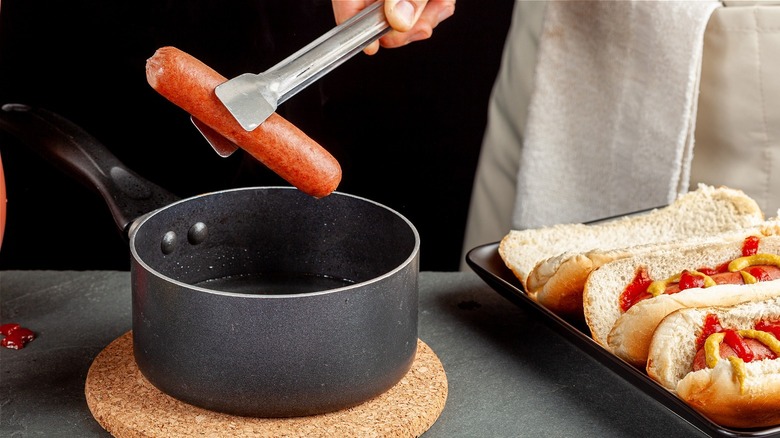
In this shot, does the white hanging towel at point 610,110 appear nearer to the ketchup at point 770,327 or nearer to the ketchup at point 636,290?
the ketchup at point 636,290

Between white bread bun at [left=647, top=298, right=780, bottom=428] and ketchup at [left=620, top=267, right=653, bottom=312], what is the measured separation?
0.16 meters

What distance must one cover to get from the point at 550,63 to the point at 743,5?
0.48 metres

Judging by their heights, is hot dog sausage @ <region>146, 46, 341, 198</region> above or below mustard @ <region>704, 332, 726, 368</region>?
above

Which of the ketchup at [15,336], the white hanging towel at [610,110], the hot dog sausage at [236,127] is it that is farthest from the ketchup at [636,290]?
the ketchup at [15,336]

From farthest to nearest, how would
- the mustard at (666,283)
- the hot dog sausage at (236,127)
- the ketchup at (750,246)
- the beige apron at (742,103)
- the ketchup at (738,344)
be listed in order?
the beige apron at (742,103) < the ketchup at (750,246) < the mustard at (666,283) < the ketchup at (738,344) < the hot dog sausage at (236,127)

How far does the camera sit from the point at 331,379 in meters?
1.13

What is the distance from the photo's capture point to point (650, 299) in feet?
4.40

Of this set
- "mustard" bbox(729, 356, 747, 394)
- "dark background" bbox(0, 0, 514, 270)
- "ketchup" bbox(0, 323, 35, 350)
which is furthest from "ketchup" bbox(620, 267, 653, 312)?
"dark background" bbox(0, 0, 514, 270)

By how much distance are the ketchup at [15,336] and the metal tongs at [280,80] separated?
50cm

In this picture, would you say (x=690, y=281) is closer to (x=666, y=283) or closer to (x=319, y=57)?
(x=666, y=283)

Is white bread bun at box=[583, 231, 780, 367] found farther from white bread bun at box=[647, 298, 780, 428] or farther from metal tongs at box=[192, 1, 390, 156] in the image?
metal tongs at box=[192, 1, 390, 156]

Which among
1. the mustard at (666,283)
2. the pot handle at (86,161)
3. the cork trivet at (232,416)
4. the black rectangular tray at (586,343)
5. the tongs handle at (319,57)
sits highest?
the tongs handle at (319,57)

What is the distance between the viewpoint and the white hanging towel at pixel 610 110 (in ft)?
7.00

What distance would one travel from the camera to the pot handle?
144 centimetres
